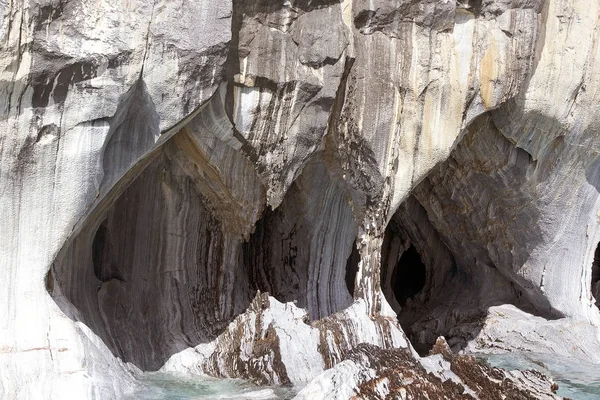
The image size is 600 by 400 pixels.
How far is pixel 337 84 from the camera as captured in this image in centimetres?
479

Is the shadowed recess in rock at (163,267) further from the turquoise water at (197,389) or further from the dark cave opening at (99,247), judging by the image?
the turquoise water at (197,389)

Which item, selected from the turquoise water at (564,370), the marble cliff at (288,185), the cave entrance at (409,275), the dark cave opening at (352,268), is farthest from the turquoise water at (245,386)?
the cave entrance at (409,275)

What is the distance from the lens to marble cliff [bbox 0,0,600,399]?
3922 millimetres

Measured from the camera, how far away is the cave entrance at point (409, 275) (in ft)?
26.3

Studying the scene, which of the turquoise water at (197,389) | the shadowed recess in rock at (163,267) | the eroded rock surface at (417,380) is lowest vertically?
the turquoise water at (197,389)

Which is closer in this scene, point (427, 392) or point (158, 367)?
point (427, 392)

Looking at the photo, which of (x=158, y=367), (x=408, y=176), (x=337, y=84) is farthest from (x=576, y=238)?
(x=158, y=367)

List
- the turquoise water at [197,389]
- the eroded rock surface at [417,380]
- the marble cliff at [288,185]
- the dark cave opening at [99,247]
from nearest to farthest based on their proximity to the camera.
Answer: the eroded rock surface at [417,380], the marble cliff at [288,185], the turquoise water at [197,389], the dark cave opening at [99,247]

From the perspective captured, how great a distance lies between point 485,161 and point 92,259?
9.42ft

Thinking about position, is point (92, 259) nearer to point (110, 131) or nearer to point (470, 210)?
point (110, 131)

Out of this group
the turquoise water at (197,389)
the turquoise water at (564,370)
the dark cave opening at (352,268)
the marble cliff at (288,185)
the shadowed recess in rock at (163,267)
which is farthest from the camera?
the dark cave opening at (352,268)

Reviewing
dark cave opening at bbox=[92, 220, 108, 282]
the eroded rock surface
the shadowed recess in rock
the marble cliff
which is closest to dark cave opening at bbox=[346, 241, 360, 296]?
the marble cliff

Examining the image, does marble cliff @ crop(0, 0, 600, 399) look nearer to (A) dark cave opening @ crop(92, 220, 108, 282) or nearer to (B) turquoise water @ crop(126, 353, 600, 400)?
(A) dark cave opening @ crop(92, 220, 108, 282)

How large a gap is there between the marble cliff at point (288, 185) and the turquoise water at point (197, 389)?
125 mm
